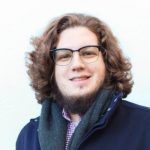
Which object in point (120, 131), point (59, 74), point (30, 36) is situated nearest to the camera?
point (120, 131)

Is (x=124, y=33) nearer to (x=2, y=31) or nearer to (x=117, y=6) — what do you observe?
(x=117, y=6)

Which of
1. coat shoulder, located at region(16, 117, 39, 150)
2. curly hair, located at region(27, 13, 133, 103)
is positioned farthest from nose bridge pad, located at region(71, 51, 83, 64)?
coat shoulder, located at region(16, 117, 39, 150)

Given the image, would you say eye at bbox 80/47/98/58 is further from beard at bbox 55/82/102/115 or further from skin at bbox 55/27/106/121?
beard at bbox 55/82/102/115

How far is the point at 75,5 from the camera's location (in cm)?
184

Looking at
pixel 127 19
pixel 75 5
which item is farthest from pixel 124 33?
pixel 75 5

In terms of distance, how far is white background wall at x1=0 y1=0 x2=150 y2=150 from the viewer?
1770 mm

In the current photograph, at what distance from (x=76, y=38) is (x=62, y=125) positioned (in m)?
0.34

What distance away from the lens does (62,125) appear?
142 centimetres

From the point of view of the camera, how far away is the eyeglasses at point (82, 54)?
54.7 inches

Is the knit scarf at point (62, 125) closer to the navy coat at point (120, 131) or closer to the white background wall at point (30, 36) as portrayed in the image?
the navy coat at point (120, 131)

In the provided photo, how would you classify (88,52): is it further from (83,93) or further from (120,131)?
(120,131)

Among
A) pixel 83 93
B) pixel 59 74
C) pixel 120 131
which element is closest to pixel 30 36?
pixel 59 74

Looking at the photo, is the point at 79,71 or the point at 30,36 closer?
the point at 79,71

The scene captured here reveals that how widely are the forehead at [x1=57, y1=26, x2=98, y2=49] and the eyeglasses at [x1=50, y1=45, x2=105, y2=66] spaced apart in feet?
0.06
